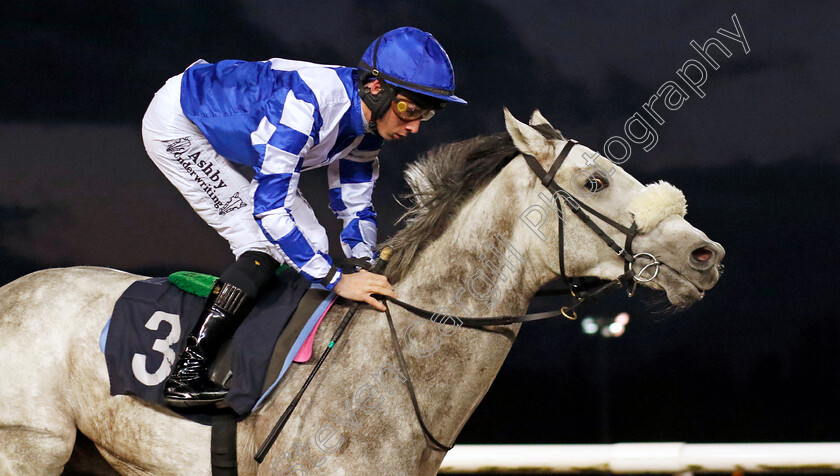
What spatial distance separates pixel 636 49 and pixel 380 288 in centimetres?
382

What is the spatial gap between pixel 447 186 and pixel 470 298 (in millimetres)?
344

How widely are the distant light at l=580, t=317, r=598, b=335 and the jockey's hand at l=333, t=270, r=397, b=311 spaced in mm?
3053

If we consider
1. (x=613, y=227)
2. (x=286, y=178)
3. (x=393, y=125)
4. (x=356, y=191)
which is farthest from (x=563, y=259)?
(x=356, y=191)

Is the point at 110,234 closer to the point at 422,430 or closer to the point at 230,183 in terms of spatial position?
the point at 230,183

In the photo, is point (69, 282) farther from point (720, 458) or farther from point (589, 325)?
point (589, 325)

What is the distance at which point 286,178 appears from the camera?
Answer: 5.82 ft

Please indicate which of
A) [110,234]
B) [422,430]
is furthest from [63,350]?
[110,234]

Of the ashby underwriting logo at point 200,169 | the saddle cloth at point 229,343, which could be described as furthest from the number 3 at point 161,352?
the ashby underwriting logo at point 200,169

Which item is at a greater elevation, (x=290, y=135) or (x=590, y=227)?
(x=590, y=227)

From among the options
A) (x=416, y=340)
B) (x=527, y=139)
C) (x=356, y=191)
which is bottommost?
(x=416, y=340)

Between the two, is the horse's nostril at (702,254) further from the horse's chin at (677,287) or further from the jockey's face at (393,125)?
the jockey's face at (393,125)

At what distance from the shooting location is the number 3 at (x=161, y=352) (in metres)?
1.84

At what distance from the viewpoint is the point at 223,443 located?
5.74 feet

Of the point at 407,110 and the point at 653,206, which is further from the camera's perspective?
the point at 407,110
